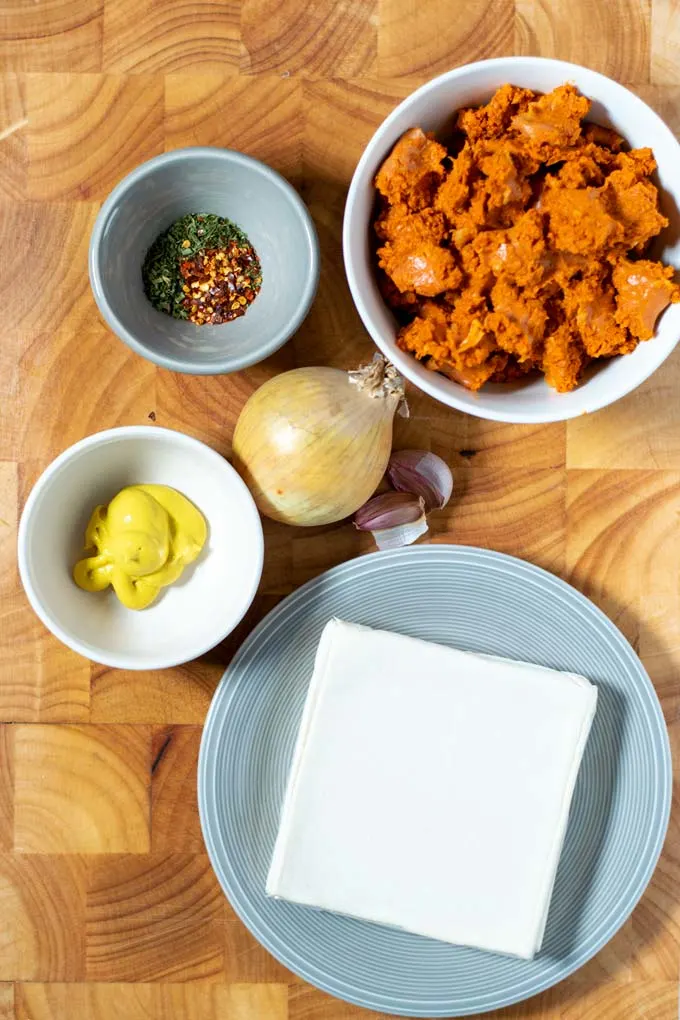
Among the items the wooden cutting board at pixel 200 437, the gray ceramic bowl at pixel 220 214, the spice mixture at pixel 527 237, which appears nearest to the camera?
the spice mixture at pixel 527 237

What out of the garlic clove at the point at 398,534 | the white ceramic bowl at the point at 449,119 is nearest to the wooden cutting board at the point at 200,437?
the garlic clove at the point at 398,534

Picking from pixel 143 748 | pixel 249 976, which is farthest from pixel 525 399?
pixel 249 976

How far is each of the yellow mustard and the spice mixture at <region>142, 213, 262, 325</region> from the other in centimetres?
20

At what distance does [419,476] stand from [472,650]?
203 millimetres

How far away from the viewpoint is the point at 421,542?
1.05 metres

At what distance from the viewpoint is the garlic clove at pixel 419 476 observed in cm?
102

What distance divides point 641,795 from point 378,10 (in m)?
0.92

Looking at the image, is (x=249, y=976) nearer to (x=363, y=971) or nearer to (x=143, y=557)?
(x=363, y=971)

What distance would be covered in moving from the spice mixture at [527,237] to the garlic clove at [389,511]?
20 cm

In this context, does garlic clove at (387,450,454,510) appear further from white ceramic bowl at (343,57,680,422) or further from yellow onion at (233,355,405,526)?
white ceramic bowl at (343,57,680,422)

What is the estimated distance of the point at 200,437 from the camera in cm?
103

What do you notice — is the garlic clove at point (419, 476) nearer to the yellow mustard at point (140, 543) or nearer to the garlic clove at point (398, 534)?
the garlic clove at point (398, 534)

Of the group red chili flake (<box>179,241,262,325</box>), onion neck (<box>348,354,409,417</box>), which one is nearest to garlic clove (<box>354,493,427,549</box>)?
onion neck (<box>348,354,409,417</box>)

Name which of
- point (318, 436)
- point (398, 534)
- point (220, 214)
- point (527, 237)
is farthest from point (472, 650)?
point (220, 214)
